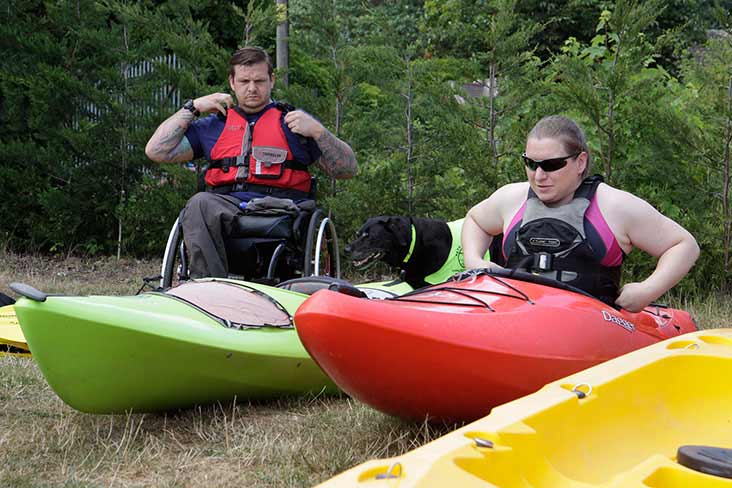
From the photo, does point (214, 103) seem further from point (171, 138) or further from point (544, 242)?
point (544, 242)

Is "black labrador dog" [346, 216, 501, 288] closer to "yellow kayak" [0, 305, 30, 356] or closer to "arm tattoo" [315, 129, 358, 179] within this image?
"arm tattoo" [315, 129, 358, 179]

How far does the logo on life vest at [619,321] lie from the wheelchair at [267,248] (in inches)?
76.9

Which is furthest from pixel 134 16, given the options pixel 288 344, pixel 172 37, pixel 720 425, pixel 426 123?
pixel 720 425

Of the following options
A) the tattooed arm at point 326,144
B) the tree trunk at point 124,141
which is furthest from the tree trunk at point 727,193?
the tree trunk at point 124,141

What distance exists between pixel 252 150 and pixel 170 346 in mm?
2131

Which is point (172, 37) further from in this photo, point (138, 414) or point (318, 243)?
point (138, 414)

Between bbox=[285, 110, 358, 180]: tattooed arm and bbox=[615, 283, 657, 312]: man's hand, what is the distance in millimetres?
2225

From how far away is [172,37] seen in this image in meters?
8.12

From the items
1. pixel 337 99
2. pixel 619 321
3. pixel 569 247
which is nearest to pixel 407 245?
pixel 337 99

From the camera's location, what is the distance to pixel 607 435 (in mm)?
2223

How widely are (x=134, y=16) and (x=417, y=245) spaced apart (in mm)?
4053

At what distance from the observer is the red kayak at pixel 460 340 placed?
2555mm

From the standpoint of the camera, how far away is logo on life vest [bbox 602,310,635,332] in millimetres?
3086

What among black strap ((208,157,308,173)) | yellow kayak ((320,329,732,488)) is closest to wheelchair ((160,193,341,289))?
black strap ((208,157,308,173))
